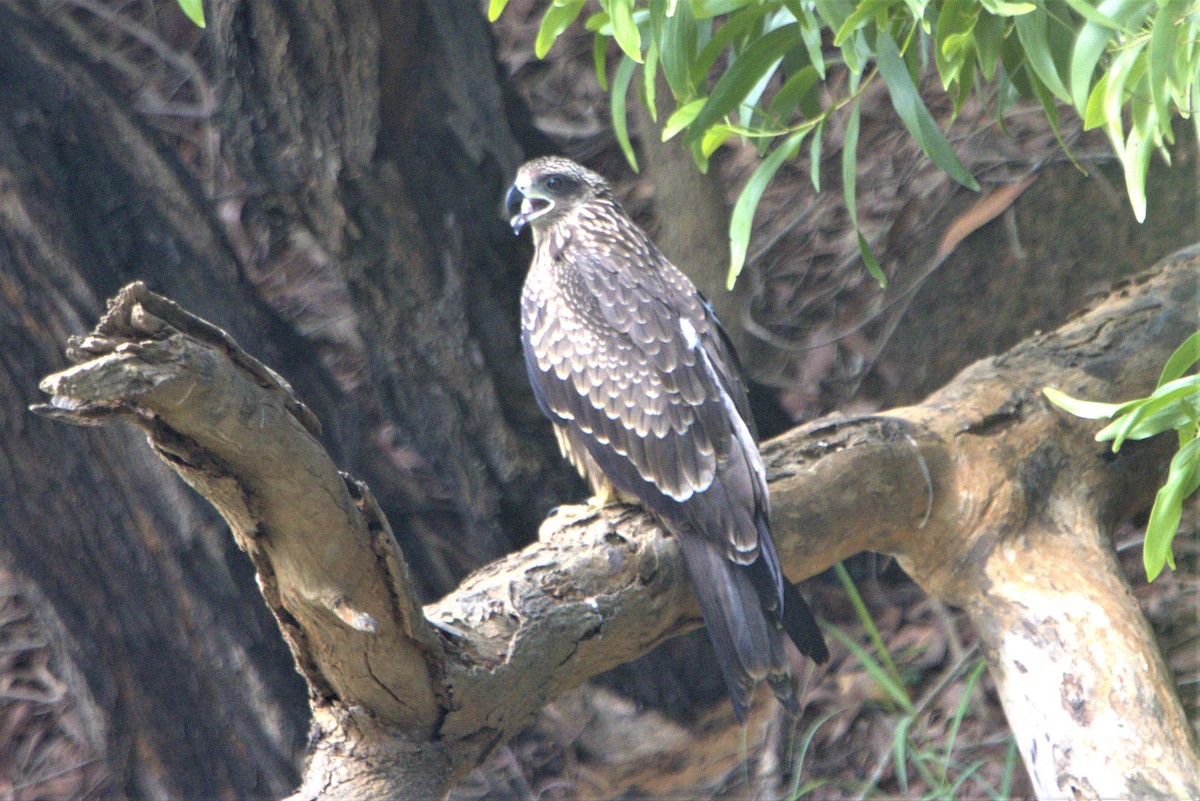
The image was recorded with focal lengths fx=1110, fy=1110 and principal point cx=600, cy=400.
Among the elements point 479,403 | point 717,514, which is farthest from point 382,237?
point 717,514

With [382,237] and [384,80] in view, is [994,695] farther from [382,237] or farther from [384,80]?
[384,80]

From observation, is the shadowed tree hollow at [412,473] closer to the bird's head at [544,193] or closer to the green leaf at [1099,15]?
the bird's head at [544,193]

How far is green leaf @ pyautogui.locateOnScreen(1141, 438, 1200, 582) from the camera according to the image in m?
1.78

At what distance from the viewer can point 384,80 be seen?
3.33 metres

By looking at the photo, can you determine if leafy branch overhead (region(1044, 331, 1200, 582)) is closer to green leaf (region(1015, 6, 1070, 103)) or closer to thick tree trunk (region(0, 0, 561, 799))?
green leaf (region(1015, 6, 1070, 103))

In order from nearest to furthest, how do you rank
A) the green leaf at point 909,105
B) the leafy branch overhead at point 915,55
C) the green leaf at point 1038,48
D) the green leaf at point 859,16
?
1. the leafy branch overhead at point 915,55
2. the green leaf at point 859,16
3. the green leaf at point 1038,48
4. the green leaf at point 909,105

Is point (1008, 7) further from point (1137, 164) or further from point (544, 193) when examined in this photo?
point (544, 193)

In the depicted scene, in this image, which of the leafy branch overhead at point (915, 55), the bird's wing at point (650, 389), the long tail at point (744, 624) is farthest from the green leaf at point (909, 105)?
the long tail at point (744, 624)

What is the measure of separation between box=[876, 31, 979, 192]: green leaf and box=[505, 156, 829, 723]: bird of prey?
92 cm

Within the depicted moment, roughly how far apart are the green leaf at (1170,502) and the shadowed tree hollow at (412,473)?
33.0 inches

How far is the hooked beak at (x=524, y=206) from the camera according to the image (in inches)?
138

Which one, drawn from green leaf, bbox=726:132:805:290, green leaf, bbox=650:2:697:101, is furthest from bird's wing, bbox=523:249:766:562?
green leaf, bbox=650:2:697:101

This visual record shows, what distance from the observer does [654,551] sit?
2.79 meters

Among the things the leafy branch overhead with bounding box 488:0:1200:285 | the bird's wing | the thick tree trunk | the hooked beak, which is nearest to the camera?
the leafy branch overhead with bounding box 488:0:1200:285
